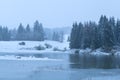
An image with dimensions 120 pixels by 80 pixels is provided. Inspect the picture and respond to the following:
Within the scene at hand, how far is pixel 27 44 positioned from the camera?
5763 inches

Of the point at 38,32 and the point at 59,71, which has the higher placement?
the point at 38,32

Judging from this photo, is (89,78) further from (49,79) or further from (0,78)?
(0,78)

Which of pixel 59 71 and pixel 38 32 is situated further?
pixel 38 32

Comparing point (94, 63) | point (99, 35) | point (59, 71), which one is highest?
point (99, 35)

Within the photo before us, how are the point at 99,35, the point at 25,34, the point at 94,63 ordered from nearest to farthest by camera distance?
1. the point at 94,63
2. the point at 99,35
3. the point at 25,34

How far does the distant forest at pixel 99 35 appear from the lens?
94625mm

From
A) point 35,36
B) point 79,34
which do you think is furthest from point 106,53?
point 35,36

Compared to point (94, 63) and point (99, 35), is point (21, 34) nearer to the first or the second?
point (99, 35)

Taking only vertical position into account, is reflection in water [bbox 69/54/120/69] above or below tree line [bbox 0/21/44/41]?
below

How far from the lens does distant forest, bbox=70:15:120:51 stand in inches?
3725

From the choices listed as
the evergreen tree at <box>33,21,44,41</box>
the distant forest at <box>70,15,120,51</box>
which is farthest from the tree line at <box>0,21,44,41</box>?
the distant forest at <box>70,15,120,51</box>

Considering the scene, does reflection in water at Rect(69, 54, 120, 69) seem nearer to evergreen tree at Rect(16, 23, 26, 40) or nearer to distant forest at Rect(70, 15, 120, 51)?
distant forest at Rect(70, 15, 120, 51)

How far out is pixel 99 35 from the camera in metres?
97.9

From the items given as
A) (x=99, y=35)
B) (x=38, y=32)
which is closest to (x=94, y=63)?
(x=99, y=35)
